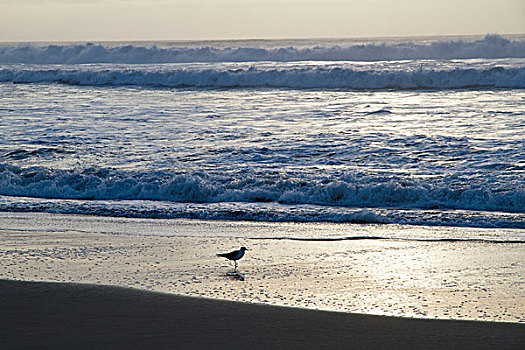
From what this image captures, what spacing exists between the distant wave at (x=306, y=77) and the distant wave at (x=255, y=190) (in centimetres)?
1648

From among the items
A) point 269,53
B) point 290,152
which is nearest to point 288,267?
point 290,152

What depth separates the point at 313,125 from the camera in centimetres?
1598

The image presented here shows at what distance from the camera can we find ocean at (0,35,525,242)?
9133mm

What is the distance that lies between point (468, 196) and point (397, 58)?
30.9 m

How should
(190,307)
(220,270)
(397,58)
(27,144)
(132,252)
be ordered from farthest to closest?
(397,58) < (27,144) < (132,252) < (220,270) < (190,307)

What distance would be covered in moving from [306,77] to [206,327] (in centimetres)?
2395

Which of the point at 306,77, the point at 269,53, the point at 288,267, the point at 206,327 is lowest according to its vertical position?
the point at 288,267

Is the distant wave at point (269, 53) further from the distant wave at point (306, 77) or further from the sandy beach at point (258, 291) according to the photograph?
the sandy beach at point (258, 291)

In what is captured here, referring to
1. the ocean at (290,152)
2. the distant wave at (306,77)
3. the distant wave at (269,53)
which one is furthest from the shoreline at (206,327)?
the distant wave at (269,53)

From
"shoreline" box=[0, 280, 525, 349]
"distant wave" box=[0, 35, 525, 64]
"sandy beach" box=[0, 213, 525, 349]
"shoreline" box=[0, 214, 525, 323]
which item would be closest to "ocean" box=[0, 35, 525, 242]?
"shoreline" box=[0, 214, 525, 323]

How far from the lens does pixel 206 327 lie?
4.31 metres

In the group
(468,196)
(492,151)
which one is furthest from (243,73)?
(468,196)

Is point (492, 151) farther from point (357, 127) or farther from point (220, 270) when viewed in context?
point (220, 270)

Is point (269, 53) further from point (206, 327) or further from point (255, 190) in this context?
point (206, 327)
